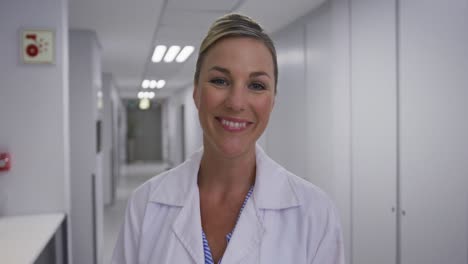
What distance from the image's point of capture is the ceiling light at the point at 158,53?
614 cm

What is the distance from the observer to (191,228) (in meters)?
1.27

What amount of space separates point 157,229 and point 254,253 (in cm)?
32

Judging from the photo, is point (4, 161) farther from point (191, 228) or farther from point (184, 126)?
point (184, 126)

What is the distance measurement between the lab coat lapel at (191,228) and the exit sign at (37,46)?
2.37 m

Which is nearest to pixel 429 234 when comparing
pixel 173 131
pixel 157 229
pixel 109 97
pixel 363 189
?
pixel 363 189

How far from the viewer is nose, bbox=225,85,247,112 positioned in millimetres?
1157

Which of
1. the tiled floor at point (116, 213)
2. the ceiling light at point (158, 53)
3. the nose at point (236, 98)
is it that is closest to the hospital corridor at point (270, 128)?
the nose at point (236, 98)

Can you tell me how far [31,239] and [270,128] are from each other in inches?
136

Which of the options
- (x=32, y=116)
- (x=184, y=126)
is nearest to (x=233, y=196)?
(x=32, y=116)

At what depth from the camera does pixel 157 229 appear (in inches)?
51.8

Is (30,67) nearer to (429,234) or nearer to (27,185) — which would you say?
(27,185)

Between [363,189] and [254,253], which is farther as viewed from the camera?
[363,189]

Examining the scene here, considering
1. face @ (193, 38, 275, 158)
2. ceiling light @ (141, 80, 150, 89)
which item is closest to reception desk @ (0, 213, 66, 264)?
face @ (193, 38, 275, 158)

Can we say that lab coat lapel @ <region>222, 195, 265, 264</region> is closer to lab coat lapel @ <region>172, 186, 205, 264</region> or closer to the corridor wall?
lab coat lapel @ <region>172, 186, 205, 264</region>
